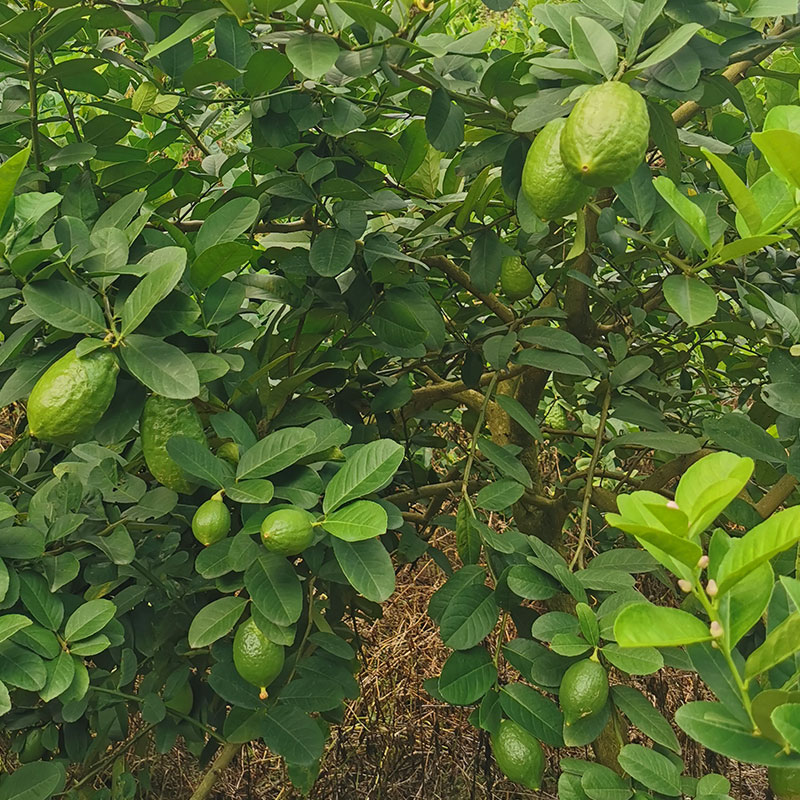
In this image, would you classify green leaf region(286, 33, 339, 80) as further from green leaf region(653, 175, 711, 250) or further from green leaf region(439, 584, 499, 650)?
green leaf region(439, 584, 499, 650)

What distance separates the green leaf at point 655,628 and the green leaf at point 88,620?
47 cm

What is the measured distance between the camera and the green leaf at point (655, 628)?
44 cm

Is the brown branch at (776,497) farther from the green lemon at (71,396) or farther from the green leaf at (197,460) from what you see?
the green lemon at (71,396)

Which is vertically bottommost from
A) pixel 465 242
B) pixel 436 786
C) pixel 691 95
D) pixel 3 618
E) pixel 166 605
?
pixel 436 786

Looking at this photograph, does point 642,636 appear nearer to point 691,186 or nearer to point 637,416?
point 637,416

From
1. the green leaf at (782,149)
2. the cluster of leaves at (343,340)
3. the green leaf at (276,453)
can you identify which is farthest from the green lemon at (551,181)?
the green leaf at (276,453)

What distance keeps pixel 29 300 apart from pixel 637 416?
2.31 ft

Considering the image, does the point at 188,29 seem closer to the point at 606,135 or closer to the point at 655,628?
the point at 606,135

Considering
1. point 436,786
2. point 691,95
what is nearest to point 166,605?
point 691,95

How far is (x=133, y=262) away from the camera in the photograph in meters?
0.76

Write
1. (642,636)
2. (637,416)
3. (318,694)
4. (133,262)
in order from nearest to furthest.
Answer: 1. (642,636)
2. (133,262)
3. (318,694)
4. (637,416)

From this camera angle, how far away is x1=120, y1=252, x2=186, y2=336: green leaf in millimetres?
610

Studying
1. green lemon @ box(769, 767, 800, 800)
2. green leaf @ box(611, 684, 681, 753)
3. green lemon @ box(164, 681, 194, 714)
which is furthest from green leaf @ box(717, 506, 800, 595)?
green lemon @ box(164, 681, 194, 714)

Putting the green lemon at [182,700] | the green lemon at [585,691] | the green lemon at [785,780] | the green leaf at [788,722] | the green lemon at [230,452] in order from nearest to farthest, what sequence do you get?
1. the green leaf at [788,722]
2. the green lemon at [785,780]
3. the green lemon at [585,691]
4. the green lemon at [230,452]
5. the green lemon at [182,700]
